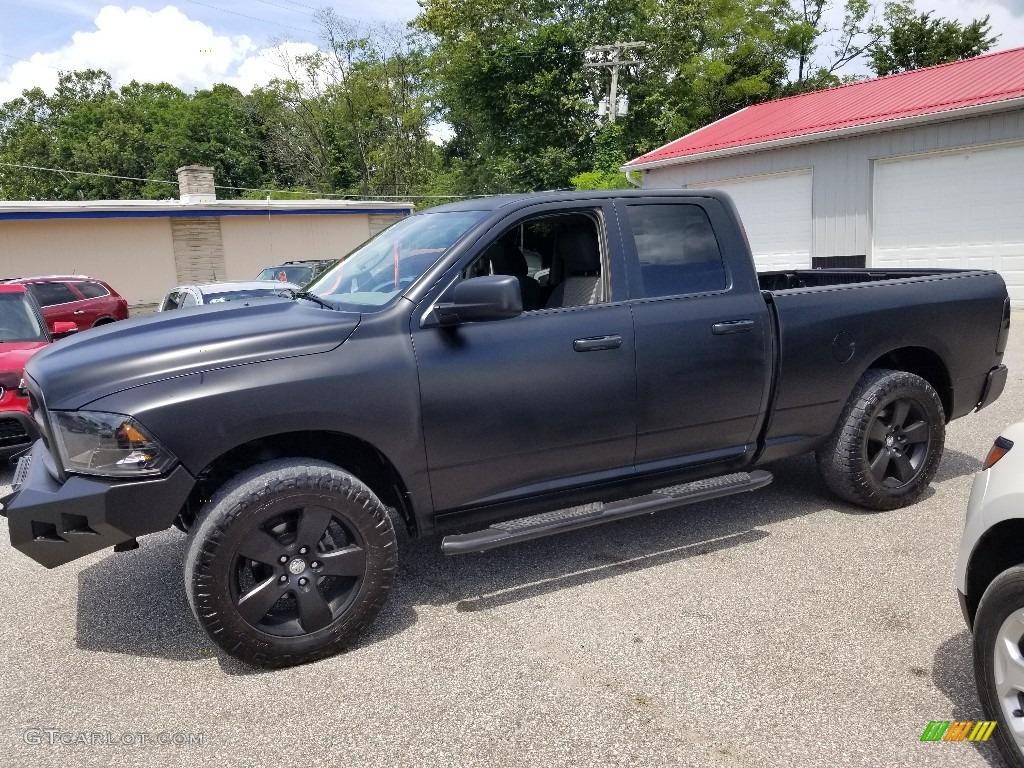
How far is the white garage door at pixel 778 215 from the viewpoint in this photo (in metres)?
17.1

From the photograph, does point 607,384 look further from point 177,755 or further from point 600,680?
point 177,755

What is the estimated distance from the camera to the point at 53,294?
48.3ft

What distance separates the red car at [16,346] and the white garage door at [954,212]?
13.7 m

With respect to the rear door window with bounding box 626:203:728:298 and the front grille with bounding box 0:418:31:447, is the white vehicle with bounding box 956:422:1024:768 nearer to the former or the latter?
the rear door window with bounding box 626:203:728:298

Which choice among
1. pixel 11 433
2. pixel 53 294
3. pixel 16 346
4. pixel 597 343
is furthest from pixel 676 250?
pixel 53 294

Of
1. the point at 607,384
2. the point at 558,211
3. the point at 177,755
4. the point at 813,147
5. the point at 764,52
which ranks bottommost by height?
the point at 177,755

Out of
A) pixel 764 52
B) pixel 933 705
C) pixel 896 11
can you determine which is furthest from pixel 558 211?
pixel 896 11

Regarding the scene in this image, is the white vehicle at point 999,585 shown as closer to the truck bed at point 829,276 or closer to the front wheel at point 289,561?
the front wheel at point 289,561

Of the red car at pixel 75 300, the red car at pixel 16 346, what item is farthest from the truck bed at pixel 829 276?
the red car at pixel 75 300

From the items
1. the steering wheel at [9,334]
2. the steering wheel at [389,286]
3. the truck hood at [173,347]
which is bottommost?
the steering wheel at [9,334]

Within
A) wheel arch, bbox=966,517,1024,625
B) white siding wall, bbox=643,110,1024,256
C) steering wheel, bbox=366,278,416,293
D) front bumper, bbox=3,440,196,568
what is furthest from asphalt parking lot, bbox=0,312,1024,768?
white siding wall, bbox=643,110,1024,256

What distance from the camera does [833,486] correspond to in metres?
4.82

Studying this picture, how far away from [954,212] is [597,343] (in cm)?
1295

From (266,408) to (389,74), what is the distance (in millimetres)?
53167
